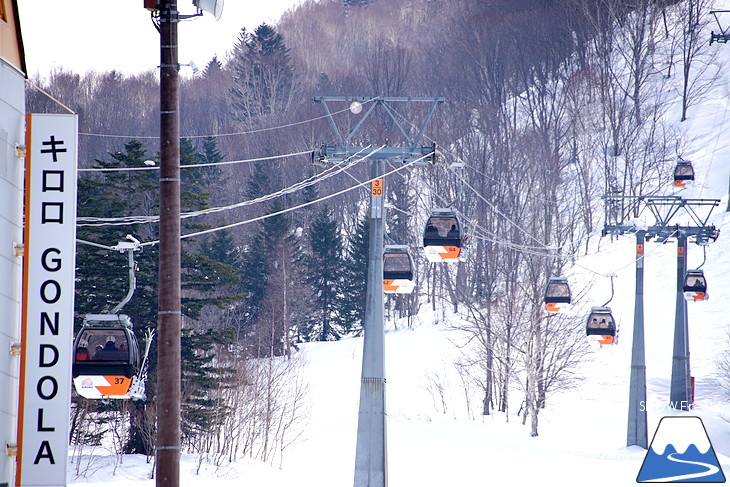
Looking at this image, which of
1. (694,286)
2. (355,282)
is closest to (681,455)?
(694,286)

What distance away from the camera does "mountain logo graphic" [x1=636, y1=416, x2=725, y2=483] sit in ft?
36.9

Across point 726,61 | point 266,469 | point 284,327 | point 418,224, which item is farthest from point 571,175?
point 266,469

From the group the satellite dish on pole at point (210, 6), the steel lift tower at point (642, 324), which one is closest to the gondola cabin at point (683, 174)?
the steel lift tower at point (642, 324)

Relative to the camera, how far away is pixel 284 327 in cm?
6012

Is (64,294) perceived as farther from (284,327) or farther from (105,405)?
(284,327)

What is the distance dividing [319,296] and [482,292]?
461 inches

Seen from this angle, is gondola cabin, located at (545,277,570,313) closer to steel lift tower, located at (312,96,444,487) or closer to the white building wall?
steel lift tower, located at (312,96,444,487)

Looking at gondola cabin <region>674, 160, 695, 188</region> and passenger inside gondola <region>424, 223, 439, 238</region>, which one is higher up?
gondola cabin <region>674, 160, 695, 188</region>

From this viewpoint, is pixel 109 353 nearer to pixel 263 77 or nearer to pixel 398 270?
pixel 398 270

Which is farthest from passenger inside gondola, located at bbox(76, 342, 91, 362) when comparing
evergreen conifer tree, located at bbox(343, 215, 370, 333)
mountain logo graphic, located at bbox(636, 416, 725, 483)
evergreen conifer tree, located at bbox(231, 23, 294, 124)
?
evergreen conifer tree, located at bbox(231, 23, 294, 124)

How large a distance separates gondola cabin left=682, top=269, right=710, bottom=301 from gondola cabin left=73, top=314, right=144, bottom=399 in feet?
82.1

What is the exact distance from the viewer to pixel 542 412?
4872 cm

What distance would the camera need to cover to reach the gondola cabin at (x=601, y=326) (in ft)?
117

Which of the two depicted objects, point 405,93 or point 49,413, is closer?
point 49,413
